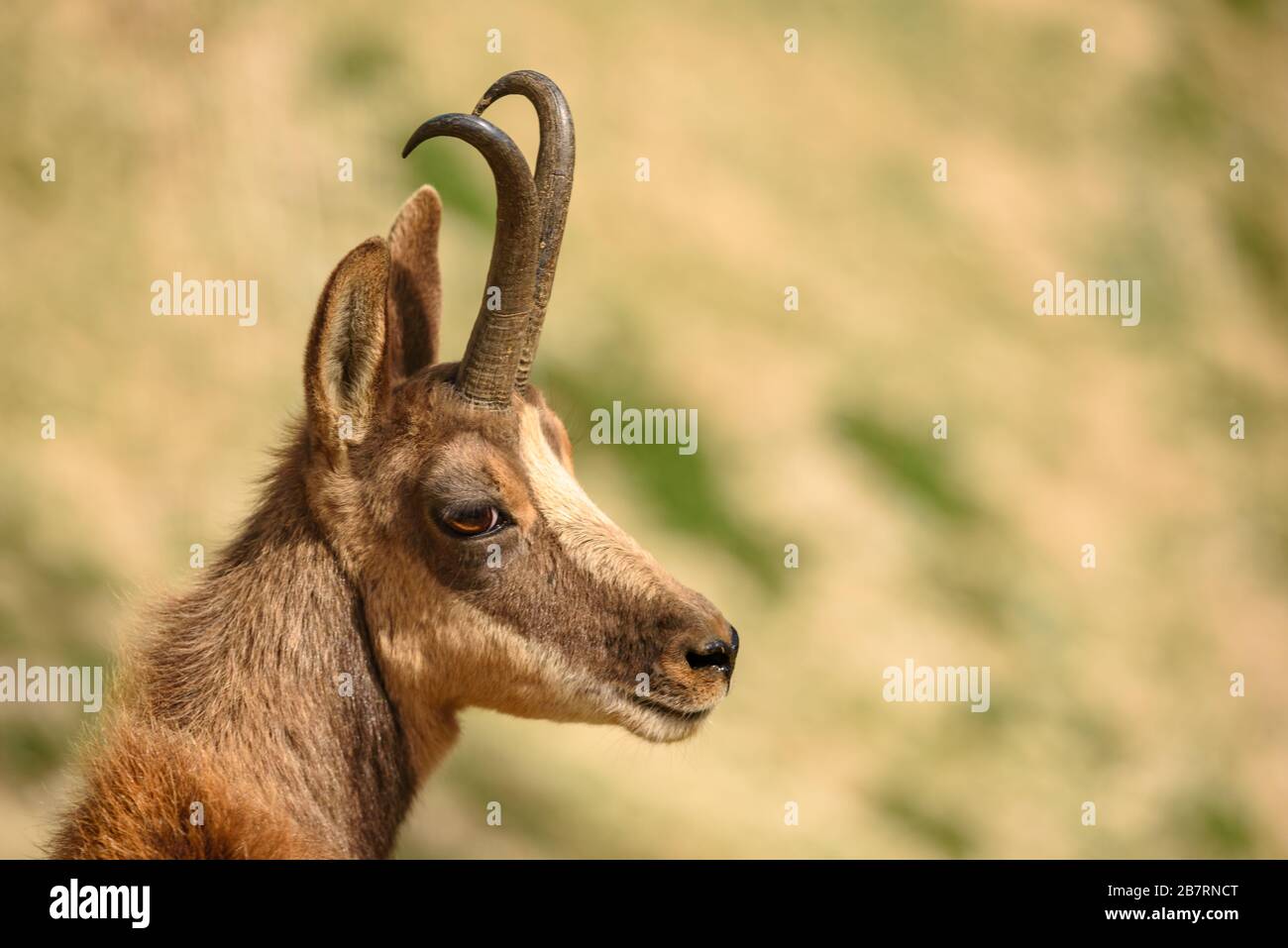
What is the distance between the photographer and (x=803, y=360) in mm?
19719

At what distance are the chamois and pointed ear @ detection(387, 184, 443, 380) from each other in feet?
2.75

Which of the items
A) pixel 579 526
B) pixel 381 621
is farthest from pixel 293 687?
pixel 579 526

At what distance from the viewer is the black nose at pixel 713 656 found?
24.7ft

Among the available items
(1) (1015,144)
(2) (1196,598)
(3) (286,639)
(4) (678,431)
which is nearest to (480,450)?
(3) (286,639)

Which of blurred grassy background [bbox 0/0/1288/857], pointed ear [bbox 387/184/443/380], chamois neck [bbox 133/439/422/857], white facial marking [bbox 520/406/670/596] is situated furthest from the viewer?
blurred grassy background [bbox 0/0/1288/857]

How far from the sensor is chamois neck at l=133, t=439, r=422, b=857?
24.4 ft

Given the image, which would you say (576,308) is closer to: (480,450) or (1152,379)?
(1152,379)

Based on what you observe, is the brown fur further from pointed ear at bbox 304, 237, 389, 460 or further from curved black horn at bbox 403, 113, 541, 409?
curved black horn at bbox 403, 113, 541, 409

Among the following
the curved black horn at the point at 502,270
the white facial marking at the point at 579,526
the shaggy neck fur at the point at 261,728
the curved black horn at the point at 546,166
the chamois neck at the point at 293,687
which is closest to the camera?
the shaggy neck fur at the point at 261,728

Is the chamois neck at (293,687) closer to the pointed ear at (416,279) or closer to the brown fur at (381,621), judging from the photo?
the brown fur at (381,621)

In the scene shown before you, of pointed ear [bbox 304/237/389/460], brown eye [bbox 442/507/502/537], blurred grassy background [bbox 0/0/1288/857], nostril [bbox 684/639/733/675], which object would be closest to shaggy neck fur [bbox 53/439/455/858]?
pointed ear [bbox 304/237/389/460]

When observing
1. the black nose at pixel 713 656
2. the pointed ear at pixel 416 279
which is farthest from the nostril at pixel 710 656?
the pointed ear at pixel 416 279

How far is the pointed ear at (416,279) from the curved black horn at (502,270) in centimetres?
88

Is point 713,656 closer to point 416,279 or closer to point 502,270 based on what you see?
point 502,270
